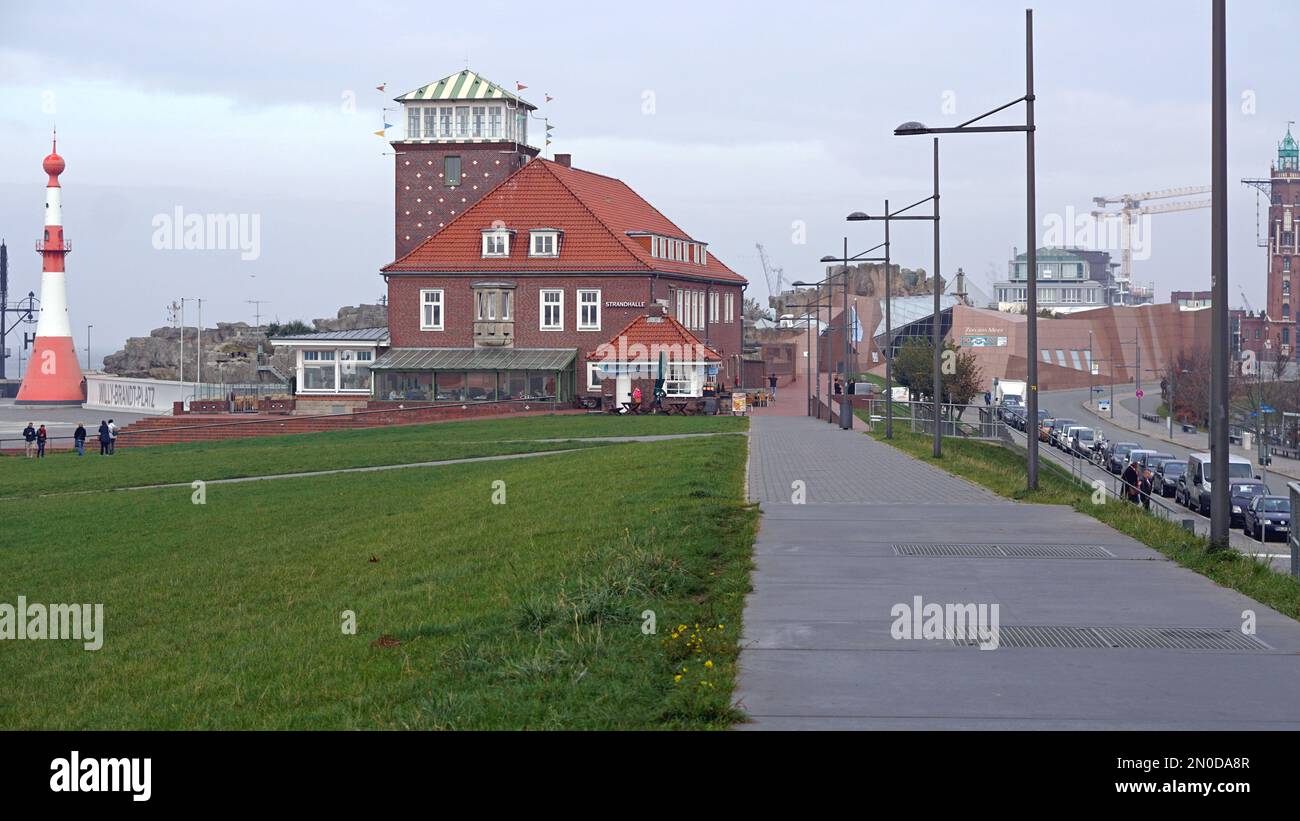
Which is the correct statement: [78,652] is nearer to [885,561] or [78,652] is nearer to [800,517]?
[885,561]

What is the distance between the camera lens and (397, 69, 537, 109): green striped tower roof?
255ft

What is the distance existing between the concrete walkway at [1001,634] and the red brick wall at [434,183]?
202ft

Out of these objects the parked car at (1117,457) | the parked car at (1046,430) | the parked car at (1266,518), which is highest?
the parked car at (1046,430)

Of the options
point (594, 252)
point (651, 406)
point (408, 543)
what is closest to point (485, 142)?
point (594, 252)

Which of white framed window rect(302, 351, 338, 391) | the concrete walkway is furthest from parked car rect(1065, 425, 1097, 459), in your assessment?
the concrete walkway

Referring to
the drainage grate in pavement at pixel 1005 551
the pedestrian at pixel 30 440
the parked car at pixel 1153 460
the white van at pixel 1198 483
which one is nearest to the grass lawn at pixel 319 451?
the pedestrian at pixel 30 440

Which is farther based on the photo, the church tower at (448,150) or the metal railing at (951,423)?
the church tower at (448,150)

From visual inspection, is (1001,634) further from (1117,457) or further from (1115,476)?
(1117,457)

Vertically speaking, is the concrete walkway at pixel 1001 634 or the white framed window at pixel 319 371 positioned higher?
the white framed window at pixel 319 371

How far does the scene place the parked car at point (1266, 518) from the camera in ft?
127

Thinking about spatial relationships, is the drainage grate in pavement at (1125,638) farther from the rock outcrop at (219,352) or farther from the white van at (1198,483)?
the rock outcrop at (219,352)

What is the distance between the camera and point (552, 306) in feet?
233

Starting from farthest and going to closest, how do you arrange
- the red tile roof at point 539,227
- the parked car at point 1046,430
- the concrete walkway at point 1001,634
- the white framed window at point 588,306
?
1. the red tile roof at point 539,227
2. the white framed window at point 588,306
3. the parked car at point 1046,430
4. the concrete walkway at point 1001,634
